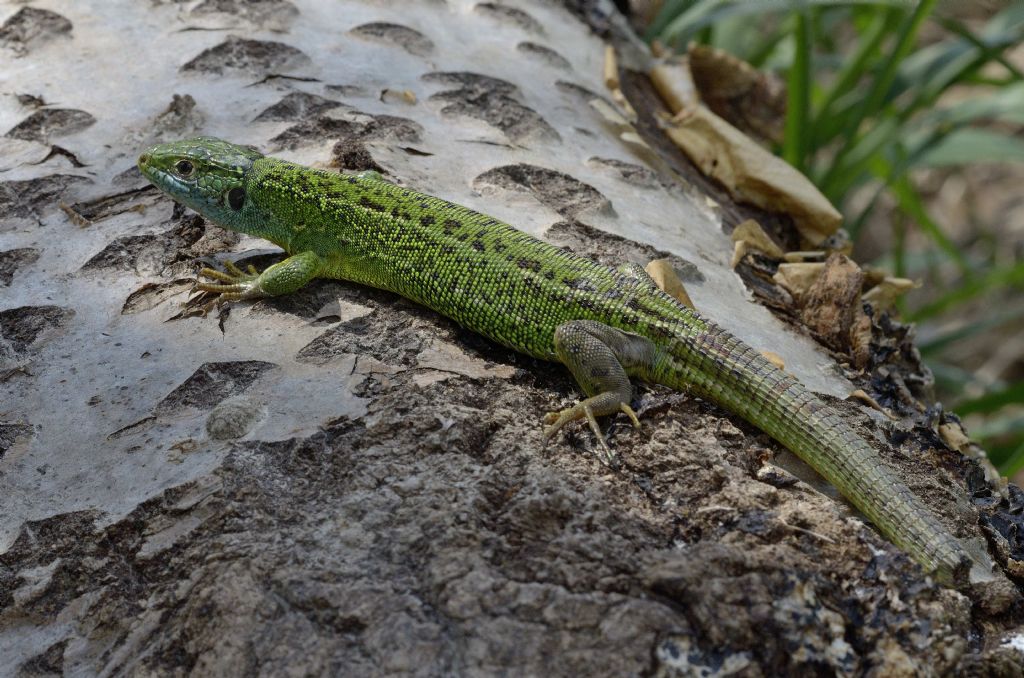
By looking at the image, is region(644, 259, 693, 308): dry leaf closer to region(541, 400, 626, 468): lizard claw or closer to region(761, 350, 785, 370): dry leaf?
region(761, 350, 785, 370): dry leaf

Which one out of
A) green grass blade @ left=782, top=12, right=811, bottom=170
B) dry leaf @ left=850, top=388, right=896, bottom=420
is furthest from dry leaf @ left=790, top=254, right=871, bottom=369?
green grass blade @ left=782, top=12, right=811, bottom=170

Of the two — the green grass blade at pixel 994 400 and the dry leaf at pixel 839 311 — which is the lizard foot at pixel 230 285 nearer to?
the dry leaf at pixel 839 311

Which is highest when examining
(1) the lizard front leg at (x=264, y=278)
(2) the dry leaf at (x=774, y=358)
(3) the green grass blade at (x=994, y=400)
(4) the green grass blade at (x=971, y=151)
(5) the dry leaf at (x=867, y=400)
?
(4) the green grass blade at (x=971, y=151)

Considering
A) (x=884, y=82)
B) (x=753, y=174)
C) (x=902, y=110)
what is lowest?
(x=753, y=174)

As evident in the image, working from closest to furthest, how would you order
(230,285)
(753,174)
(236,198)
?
(230,285)
(236,198)
(753,174)

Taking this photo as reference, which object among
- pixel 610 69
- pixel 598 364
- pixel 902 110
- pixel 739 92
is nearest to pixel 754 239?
pixel 598 364

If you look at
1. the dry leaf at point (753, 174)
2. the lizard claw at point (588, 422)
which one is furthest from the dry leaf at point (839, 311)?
the lizard claw at point (588, 422)

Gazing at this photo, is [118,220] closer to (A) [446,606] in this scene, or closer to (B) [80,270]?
(B) [80,270]

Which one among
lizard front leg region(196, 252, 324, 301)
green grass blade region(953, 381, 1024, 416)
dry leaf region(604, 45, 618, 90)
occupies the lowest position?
green grass blade region(953, 381, 1024, 416)

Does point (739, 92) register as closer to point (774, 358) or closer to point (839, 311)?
point (839, 311)
